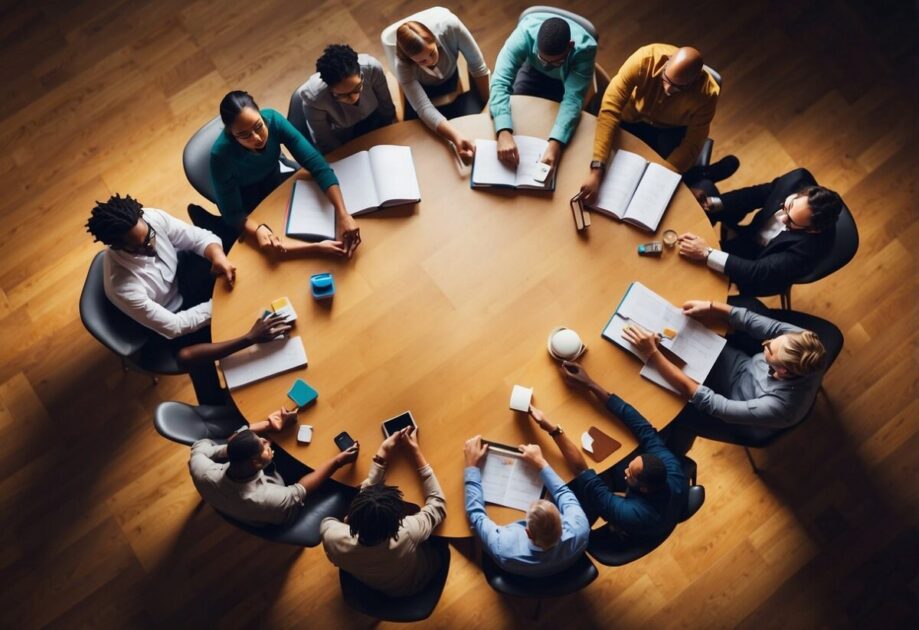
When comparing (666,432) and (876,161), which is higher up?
(876,161)

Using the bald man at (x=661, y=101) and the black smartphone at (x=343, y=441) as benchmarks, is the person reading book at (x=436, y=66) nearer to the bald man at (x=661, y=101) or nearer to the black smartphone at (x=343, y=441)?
the bald man at (x=661, y=101)

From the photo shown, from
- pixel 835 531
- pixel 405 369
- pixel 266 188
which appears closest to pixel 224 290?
pixel 266 188

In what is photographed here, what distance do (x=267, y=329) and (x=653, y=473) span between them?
68.7 inches

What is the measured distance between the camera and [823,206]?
283 cm

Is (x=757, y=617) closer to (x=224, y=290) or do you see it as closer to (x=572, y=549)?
(x=572, y=549)

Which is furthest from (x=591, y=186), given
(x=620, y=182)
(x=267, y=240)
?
(x=267, y=240)

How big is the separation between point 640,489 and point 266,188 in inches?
94.4

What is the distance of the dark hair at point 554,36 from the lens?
296cm

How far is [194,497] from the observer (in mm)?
3676

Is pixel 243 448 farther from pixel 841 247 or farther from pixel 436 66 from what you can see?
pixel 841 247

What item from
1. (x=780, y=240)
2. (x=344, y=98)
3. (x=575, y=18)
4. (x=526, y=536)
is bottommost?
(x=526, y=536)

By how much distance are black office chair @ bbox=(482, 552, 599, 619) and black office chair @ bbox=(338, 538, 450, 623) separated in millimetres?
263

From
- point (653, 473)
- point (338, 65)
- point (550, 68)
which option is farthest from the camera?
point (550, 68)

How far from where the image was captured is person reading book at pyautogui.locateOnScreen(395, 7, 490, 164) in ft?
10.1
